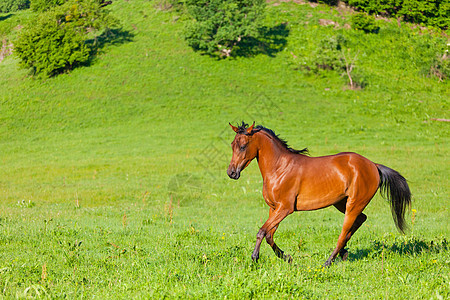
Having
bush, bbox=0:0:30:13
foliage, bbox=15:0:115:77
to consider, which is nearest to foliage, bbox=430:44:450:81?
foliage, bbox=15:0:115:77

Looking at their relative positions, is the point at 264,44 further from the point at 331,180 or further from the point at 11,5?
the point at 11,5

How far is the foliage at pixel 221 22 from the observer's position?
171ft

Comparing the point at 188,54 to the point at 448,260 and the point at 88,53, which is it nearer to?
the point at 88,53

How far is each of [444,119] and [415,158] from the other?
1690 cm

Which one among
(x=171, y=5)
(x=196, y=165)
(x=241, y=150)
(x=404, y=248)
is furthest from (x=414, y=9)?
(x=241, y=150)

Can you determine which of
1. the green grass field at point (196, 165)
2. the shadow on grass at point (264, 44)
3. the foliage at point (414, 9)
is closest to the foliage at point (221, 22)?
the shadow on grass at point (264, 44)

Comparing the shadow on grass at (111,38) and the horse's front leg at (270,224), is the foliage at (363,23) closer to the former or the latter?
the shadow on grass at (111,38)

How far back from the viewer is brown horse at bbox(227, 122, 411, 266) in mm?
7500

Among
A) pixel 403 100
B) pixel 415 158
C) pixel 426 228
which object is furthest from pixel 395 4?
pixel 426 228

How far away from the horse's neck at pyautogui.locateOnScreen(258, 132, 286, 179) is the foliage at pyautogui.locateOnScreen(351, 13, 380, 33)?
59.7 meters

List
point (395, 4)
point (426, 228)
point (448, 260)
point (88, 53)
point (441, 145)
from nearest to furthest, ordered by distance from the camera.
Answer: point (448, 260), point (426, 228), point (441, 145), point (88, 53), point (395, 4)

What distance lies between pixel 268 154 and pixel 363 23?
5984 centimetres

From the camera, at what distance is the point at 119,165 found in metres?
28.8

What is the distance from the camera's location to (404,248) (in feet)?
28.9
